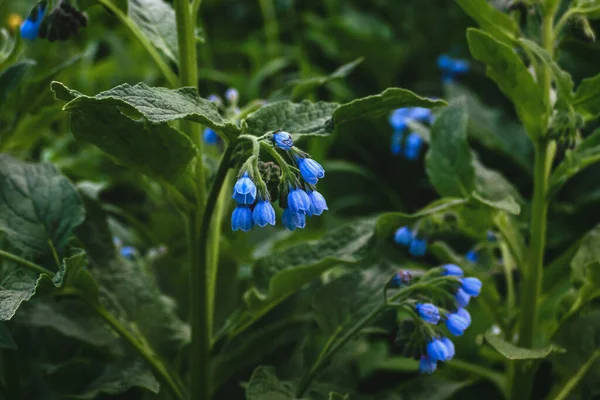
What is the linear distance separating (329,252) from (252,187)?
0.55 metres

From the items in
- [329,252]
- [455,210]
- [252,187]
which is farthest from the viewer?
[455,210]

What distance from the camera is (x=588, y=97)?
5.75 ft

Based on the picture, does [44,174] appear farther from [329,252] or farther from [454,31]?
[454,31]

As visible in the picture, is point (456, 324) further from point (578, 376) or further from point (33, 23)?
point (33, 23)

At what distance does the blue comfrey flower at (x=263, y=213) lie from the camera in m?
1.35

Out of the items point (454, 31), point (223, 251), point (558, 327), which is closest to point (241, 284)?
point (223, 251)

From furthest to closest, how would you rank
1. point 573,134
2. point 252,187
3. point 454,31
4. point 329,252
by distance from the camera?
1. point 454,31
2. point 329,252
3. point 573,134
4. point 252,187

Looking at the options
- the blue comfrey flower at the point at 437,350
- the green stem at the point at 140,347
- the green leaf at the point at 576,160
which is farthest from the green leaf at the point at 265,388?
the green leaf at the point at 576,160

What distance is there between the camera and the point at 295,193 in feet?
4.57

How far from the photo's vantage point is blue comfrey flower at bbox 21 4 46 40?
1.71m

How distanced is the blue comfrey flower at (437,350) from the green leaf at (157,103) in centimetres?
62

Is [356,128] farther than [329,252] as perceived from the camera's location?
Yes

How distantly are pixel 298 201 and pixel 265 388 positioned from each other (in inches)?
20.3

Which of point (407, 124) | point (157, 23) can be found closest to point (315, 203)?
point (157, 23)
